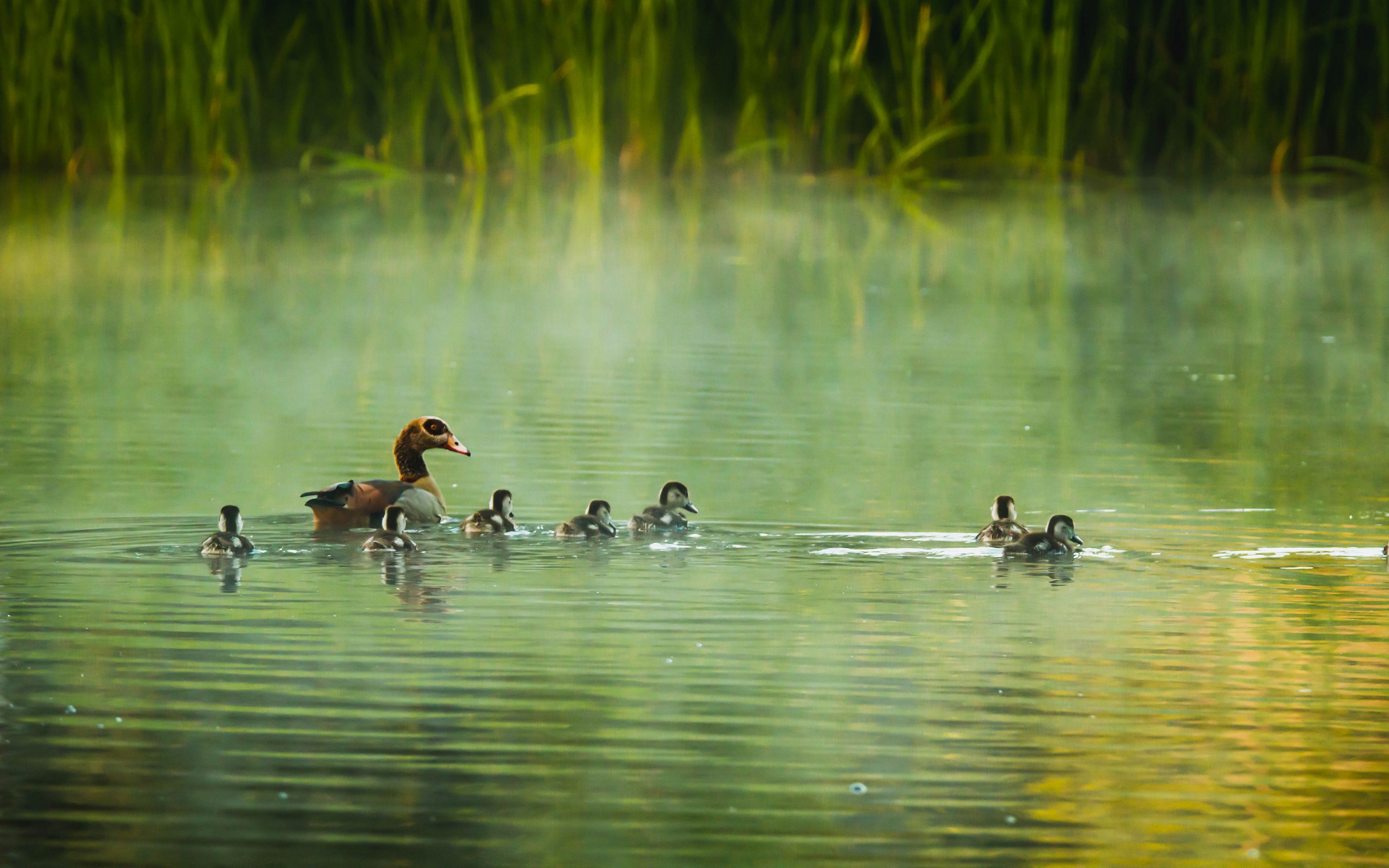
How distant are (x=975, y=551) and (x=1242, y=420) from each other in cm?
387

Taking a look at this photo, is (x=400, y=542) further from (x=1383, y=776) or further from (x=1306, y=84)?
(x=1306, y=84)

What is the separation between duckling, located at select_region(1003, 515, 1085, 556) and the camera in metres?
7.85

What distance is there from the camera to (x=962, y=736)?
5.46 metres

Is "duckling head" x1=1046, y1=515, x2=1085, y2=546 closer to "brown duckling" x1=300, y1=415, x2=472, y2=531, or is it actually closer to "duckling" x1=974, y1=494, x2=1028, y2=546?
"duckling" x1=974, y1=494, x2=1028, y2=546

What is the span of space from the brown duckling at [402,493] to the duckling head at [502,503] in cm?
45

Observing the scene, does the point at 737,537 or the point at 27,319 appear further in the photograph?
the point at 27,319

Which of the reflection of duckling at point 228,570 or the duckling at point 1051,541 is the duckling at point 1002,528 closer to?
the duckling at point 1051,541

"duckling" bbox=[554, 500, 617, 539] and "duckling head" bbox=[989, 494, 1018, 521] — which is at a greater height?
"duckling head" bbox=[989, 494, 1018, 521]

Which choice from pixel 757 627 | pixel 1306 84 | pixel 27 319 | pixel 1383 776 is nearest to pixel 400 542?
pixel 757 627

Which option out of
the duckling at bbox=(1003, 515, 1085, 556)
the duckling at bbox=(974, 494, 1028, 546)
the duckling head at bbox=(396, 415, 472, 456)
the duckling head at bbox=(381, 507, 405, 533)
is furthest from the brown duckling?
the duckling at bbox=(1003, 515, 1085, 556)

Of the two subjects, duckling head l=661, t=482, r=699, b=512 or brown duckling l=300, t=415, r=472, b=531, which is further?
duckling head l=661, t=482, r=699, b=512

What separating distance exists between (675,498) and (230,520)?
1591mm

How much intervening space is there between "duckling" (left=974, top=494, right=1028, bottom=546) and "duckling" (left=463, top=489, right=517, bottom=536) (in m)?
1.60

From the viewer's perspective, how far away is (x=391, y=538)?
7.96m
